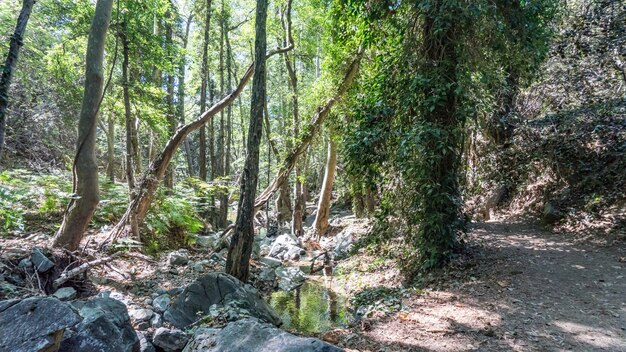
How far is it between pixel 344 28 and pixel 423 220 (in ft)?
16.3

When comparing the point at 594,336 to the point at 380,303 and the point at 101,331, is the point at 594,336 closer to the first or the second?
the point at 380,303

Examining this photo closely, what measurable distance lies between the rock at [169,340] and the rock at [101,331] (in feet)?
0.93

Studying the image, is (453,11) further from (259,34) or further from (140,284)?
(140,284)

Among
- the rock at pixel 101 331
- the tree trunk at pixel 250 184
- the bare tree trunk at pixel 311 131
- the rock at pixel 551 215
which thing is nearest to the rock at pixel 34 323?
the rock at pixel 101 331

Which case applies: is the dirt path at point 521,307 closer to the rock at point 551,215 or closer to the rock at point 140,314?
the rock at point 551,215

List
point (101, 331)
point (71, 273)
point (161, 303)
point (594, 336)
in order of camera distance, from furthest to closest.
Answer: point (71, 273) → point (161, 303) → point (594, 336) → point (101, 331)

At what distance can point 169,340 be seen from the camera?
14.1ft

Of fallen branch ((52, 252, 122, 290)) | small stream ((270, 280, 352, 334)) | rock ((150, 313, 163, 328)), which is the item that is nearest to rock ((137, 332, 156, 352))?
rock ((150, 313, 163, 328))

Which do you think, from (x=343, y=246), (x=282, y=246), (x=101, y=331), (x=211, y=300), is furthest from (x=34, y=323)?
(x=282, y=246)

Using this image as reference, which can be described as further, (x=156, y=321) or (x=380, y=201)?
(x=380, y=201)

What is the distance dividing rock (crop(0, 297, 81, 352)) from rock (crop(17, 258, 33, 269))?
2.59 m

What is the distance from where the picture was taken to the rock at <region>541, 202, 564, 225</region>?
847cm

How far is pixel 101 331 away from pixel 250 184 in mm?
3504

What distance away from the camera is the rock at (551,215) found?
8469 mm
